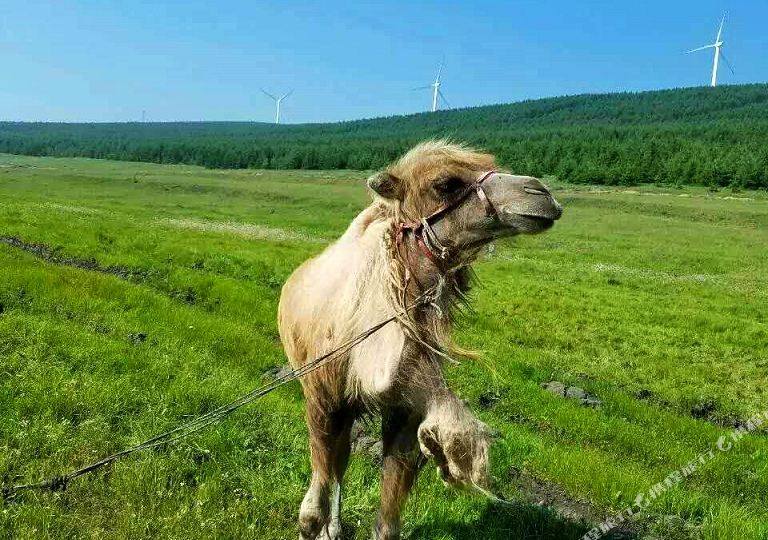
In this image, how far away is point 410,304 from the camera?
435 cm

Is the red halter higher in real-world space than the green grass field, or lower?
higher

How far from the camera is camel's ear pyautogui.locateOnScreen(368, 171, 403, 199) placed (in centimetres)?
441

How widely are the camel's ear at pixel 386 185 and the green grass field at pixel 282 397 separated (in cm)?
79

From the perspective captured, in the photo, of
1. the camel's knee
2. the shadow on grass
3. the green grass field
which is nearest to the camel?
the camel's knee

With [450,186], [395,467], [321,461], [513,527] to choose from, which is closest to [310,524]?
[321,461]

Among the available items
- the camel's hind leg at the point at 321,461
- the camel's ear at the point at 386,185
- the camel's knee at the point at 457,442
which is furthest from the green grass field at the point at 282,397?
the camel's knee at the point at 457,442

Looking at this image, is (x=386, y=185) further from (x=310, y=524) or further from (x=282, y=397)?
(x=282, y=397)

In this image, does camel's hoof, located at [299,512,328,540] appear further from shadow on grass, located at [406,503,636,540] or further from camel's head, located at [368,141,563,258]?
camel's head, located at [368,141,563,258]

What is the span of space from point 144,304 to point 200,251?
38.3ft

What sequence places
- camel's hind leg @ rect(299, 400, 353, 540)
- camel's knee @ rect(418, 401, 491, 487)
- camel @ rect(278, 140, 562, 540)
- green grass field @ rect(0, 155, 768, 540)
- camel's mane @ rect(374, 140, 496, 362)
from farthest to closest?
green grass field @ rect(0, 155, 768, 540)
camel's hind leg @ rect(299, 400, 353, 540)
camel's mane @ rect(374, 140, 496, 362)
camel @ rect(278, 140, 562, 540)
camel's knee @ rect(418, 401, 491, 487)

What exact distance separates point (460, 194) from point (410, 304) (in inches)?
30.5

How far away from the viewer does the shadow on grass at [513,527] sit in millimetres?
5762

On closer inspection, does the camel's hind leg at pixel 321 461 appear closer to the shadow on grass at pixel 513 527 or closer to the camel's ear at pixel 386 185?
the shadow on grass at pixel 513 527

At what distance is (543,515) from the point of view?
6184mm
